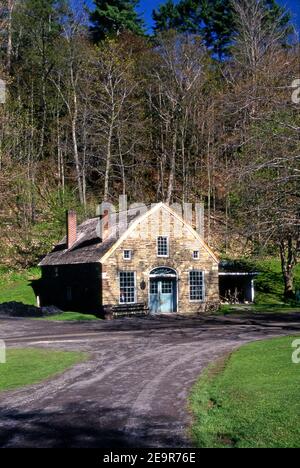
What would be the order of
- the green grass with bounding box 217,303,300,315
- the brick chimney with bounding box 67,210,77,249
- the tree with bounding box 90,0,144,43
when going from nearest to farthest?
the green grass with bounding box 217,303,300,315 → the brick chimney with bounding box 67,210,77,249 → the tree with bounding box 90,0,144,43

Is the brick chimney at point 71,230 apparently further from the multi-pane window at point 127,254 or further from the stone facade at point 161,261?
the multi-pane window at point 127,254

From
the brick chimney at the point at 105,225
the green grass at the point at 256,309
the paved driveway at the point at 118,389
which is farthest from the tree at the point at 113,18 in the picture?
the paved driveway at the point at 118,389

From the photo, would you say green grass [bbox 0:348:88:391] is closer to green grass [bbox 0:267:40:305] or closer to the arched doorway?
the arched doorway

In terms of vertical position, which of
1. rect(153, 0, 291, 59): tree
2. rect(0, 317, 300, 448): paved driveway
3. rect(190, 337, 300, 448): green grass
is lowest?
rect(0, 317, 300, 448): paved driveway

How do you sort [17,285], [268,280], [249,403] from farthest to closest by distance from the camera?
1. [268,280]
2. [17,285]
3. [249,403]

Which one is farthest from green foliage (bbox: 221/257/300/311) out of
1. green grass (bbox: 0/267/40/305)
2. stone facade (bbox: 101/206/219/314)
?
green grass (bbox: 0/267/40/305)

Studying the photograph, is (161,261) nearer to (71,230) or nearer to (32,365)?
(71,230)

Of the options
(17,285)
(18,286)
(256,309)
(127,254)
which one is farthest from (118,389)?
(17,285)

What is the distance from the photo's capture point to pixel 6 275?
46.1m

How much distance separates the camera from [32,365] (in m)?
18.8

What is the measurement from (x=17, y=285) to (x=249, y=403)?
35269 millimetres

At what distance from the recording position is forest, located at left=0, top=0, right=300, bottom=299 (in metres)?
50.8

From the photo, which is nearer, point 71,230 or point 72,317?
point 72,317

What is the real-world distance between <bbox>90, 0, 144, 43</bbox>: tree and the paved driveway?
146ft
